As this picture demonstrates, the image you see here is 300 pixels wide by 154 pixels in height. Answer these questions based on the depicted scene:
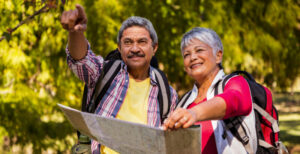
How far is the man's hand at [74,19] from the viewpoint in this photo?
1.62 m

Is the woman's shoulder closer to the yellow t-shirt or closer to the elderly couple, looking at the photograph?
the elderly couple

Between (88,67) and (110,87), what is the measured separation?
30cm

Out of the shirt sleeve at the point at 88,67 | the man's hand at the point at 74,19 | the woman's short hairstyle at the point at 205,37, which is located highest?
the man's hand at the point at 74,19

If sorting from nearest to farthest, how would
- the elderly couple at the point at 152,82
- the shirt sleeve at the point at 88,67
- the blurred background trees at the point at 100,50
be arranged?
the elderly couple at the point at 152,82 < the shirt sleeve at the point at 88,67 < the blurred background trees at the point at 100,50

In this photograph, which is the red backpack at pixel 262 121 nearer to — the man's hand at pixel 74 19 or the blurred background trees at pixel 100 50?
the man's hand at pixel 74 19

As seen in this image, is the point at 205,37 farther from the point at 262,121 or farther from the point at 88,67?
the point at 88,67

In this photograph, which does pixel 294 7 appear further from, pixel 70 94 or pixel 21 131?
pixel 21 131

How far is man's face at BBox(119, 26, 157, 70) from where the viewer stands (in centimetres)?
232

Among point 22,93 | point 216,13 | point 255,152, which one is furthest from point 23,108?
point 255,152

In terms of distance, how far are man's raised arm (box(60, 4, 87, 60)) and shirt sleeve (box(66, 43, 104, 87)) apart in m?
0.03

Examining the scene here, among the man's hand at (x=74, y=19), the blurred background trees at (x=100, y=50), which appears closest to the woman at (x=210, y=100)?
the man's hand at (x=74, y=19)

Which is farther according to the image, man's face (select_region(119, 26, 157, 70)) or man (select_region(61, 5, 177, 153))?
man's face (select_region(119, 26, 157, 70))

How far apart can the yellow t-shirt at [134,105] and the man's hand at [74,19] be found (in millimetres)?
710

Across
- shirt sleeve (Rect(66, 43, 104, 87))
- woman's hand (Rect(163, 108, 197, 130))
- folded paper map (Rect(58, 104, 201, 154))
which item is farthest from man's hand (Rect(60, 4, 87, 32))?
woman's hand (Rect(163, 108, 197, 130))
